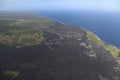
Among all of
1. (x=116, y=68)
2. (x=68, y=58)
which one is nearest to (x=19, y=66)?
(x=68, y=58)

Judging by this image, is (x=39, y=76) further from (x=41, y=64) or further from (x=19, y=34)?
(x=19, y=34)

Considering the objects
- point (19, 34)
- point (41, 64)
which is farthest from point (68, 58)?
point (19, 34)

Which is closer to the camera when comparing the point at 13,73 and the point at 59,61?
the point at 13,73

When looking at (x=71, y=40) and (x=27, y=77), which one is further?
(x=71, y=40)

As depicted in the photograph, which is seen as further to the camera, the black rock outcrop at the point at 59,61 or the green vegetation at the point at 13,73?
the black rock outcrop at the point at 59,61

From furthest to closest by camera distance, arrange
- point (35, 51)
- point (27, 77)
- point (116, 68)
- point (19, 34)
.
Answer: point (19, 34)
point (35, 51)
point (116, 68)
point (27, 77)

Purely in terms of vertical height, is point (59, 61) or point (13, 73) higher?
point (59, 61)

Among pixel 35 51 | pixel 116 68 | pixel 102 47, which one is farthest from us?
pixel 102 47

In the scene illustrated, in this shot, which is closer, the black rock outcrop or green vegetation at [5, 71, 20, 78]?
green vegetation at [5, 71, 20, 78]

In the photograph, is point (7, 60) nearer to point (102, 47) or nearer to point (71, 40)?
point (71, 40)
